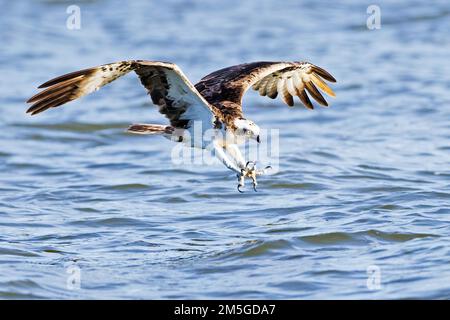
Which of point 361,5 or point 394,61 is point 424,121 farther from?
point 361,5

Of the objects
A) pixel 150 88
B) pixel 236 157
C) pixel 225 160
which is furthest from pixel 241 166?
pixel 150 88

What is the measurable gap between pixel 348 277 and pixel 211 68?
1003 cm

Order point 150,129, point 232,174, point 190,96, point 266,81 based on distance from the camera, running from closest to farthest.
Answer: point 190,96
point 150,129
point 266,81
point 232,174

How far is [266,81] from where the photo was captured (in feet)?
36.2

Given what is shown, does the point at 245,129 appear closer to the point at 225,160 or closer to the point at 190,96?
the point at 225,160

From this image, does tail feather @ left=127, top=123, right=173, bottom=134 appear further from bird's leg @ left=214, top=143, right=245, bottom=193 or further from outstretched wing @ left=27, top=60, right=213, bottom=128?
bird's leg @ left=214, top=143, right=245, bottom=193

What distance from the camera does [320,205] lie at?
1081 centimetres

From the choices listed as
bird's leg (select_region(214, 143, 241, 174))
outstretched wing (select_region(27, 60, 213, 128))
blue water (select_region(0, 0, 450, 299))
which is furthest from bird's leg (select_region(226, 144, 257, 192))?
blue water (select_region(0, 0, 450, 299))

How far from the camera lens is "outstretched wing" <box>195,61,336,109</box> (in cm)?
986

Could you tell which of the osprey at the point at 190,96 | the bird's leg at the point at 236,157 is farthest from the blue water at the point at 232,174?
the osprey at the point at 190,96

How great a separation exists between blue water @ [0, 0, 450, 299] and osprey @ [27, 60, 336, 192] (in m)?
1.02

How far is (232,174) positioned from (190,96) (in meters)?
3.84

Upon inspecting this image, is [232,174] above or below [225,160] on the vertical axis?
below
